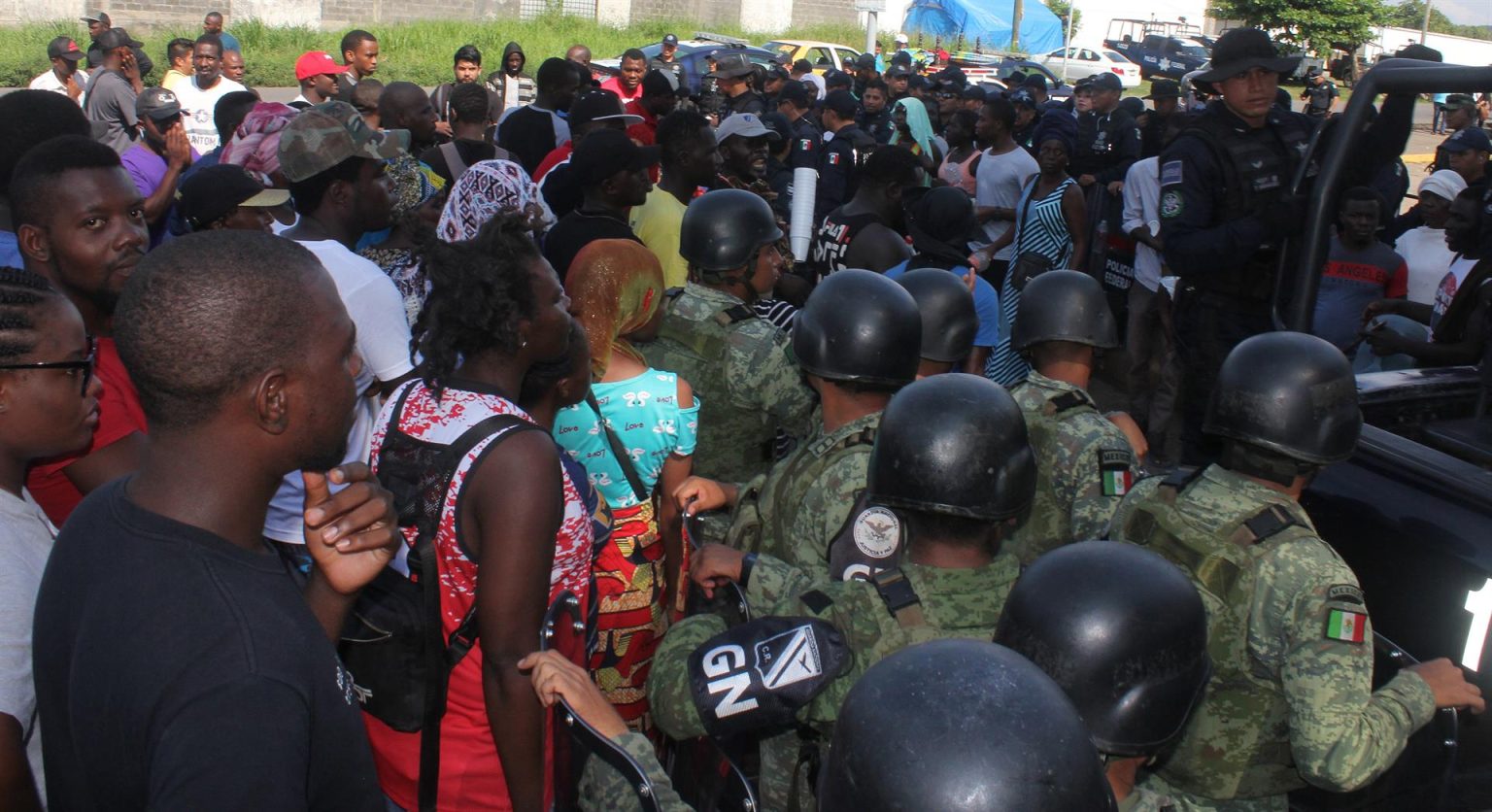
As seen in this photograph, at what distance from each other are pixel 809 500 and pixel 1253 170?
3026 millimetres

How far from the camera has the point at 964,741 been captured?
1387 mm

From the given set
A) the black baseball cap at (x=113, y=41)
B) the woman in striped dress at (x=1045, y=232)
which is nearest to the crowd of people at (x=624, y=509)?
the woman in striped dress at (x=1045, y=232)

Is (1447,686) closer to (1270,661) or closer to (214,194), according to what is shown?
(1270,661)

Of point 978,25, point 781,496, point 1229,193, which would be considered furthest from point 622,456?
point 978,25

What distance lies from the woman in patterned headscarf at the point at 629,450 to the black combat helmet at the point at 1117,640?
4.97ft

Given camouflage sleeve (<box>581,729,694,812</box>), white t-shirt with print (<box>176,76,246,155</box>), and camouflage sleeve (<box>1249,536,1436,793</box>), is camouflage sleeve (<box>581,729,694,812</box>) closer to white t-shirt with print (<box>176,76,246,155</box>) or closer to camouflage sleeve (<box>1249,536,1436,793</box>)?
camouflage sleeve (<box>1249,536,1436,793</box>)

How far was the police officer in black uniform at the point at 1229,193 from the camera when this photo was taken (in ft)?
16.0

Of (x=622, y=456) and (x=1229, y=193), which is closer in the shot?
(x=622, y=456)

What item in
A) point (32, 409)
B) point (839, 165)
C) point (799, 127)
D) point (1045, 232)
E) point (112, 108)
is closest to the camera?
point (32, 409)

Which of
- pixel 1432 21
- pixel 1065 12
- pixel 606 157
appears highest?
pixel 1432 21

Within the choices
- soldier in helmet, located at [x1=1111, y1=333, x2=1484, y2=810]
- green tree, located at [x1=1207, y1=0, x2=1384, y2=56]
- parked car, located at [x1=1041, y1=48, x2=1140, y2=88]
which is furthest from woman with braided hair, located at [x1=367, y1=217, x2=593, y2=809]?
green tree, located at [x1=1207, y1=0, x2=1384, y2=56]

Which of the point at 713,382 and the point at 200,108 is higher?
the point at 200,108

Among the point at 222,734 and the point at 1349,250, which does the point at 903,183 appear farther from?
the point at 222,734

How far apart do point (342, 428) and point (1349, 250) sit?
6499 mm
